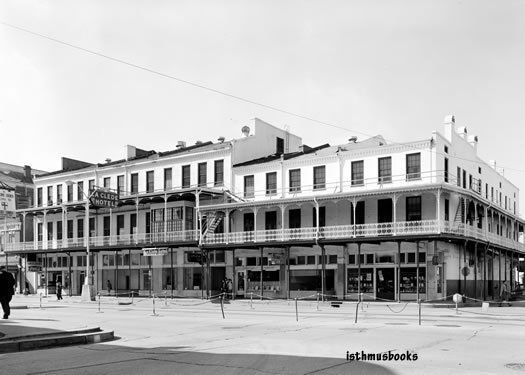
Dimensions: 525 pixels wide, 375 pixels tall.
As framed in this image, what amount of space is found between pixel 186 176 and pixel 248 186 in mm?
6279

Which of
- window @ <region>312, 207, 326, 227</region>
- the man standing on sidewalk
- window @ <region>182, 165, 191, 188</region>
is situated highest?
window @ <region>182, 165, 191, 188</region>

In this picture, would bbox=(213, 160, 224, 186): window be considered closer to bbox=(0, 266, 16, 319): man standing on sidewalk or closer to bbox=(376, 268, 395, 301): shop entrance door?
bbox=(376, 268, 395, 301): shop entrance door

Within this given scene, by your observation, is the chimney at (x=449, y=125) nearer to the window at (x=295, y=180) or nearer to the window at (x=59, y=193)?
the window at (x=295, y=180)

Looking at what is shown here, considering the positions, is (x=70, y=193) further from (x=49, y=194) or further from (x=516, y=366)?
(x=516, y=366)

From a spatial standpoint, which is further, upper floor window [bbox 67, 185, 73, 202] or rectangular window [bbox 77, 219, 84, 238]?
upper floor window [bbox 67, 185, 73, 202]

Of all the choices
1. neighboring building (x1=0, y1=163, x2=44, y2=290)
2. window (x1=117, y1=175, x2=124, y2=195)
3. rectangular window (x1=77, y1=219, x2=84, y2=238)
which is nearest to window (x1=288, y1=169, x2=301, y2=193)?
window (x1=117, y1=175, x2=124, y2=195)

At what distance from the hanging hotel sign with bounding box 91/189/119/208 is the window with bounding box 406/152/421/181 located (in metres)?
23.2

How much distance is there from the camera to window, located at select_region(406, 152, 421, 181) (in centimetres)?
4156

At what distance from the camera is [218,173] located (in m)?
51.2

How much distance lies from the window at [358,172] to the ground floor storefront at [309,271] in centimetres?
432

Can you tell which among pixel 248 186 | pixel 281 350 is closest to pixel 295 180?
pixel 248 186

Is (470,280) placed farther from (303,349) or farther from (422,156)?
(303,349)

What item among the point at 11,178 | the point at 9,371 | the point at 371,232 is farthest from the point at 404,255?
the point at 11,178

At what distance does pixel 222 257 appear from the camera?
5038cm
